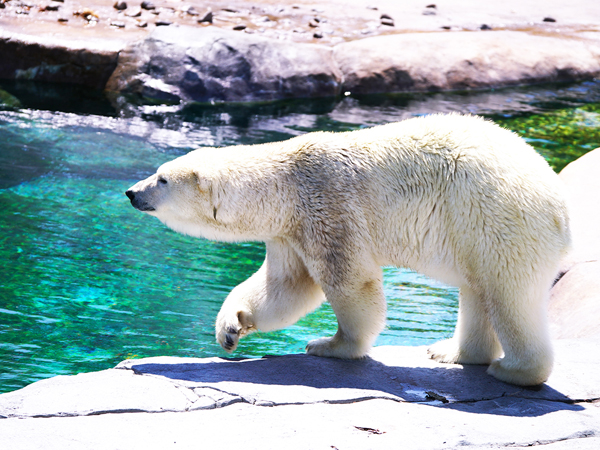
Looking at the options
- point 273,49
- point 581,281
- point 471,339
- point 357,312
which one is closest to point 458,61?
point 273,49

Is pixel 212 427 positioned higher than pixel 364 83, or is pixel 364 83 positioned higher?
pixel 364 83

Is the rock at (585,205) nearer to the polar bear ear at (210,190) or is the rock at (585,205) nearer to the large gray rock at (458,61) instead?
the polar bear ear at (210,190)

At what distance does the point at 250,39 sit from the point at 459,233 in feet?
23.7

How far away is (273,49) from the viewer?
9930mm

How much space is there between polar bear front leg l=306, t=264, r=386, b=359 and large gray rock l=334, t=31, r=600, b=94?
729 centimetres

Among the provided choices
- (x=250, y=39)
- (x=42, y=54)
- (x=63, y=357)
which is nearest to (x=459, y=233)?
(x=63, y=357)

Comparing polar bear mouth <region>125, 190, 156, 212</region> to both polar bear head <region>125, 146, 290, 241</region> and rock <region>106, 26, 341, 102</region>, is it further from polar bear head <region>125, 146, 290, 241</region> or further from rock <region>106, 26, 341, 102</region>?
rock <region>106, 26, 341, 102</region>

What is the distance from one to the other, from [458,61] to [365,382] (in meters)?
8.46

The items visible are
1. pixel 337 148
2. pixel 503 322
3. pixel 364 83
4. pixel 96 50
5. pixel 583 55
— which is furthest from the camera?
pixel 583 55

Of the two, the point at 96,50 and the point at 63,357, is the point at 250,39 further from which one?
the point at 63,357

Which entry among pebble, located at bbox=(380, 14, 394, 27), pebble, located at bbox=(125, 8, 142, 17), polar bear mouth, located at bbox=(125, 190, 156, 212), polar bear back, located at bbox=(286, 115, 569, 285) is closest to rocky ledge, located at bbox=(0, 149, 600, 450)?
polar bear back, located at bbox=(286, 115, 569, 285)

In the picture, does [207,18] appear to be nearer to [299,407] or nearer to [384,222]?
[384,222]

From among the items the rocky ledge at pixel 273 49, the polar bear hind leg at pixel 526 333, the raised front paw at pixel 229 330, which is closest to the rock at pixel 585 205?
the polar bear hind leg at pixel 526 333

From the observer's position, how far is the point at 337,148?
3609 mm
